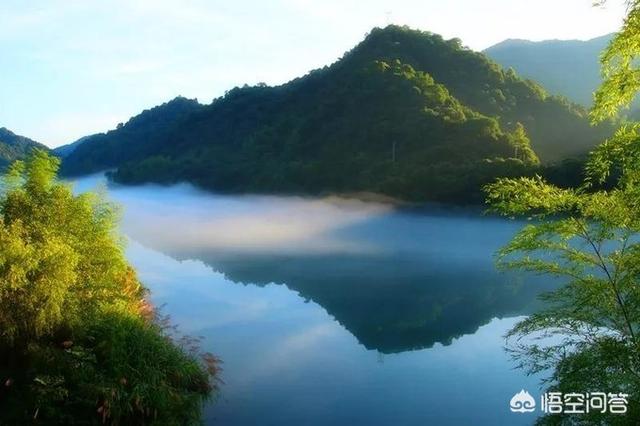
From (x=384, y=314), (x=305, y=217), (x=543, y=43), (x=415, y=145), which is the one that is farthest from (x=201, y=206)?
(x=543, y=43)

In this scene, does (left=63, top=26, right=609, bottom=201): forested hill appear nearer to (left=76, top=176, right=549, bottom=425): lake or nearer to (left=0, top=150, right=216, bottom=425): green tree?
(left=76, top=176, right=549, bottom=425): lake

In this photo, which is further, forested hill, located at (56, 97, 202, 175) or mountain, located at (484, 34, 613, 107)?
forested hill, located at (56, 97, 202, 175)

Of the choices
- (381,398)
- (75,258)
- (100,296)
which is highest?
(75,258)

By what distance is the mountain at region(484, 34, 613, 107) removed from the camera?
110875 millimetres

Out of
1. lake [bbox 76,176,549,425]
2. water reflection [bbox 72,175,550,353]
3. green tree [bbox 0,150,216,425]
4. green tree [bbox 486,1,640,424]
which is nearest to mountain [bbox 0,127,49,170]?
water reflection [bbox 72,175,550,353]

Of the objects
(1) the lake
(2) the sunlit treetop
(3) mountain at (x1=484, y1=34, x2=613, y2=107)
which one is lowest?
(1) the lake

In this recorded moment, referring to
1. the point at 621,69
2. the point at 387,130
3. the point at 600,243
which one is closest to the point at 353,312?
the point at 600,243

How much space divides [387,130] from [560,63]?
77.5 m

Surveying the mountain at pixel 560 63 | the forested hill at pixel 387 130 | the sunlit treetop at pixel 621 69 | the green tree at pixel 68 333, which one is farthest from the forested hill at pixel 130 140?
the sunlit treetop at pixel 621 69

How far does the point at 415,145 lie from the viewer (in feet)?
189

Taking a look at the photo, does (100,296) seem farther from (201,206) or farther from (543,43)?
(543,43)

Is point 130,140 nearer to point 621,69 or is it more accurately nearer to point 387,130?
point 387,130

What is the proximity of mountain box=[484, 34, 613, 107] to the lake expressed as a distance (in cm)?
7366

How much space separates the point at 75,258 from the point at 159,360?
9.30ft
